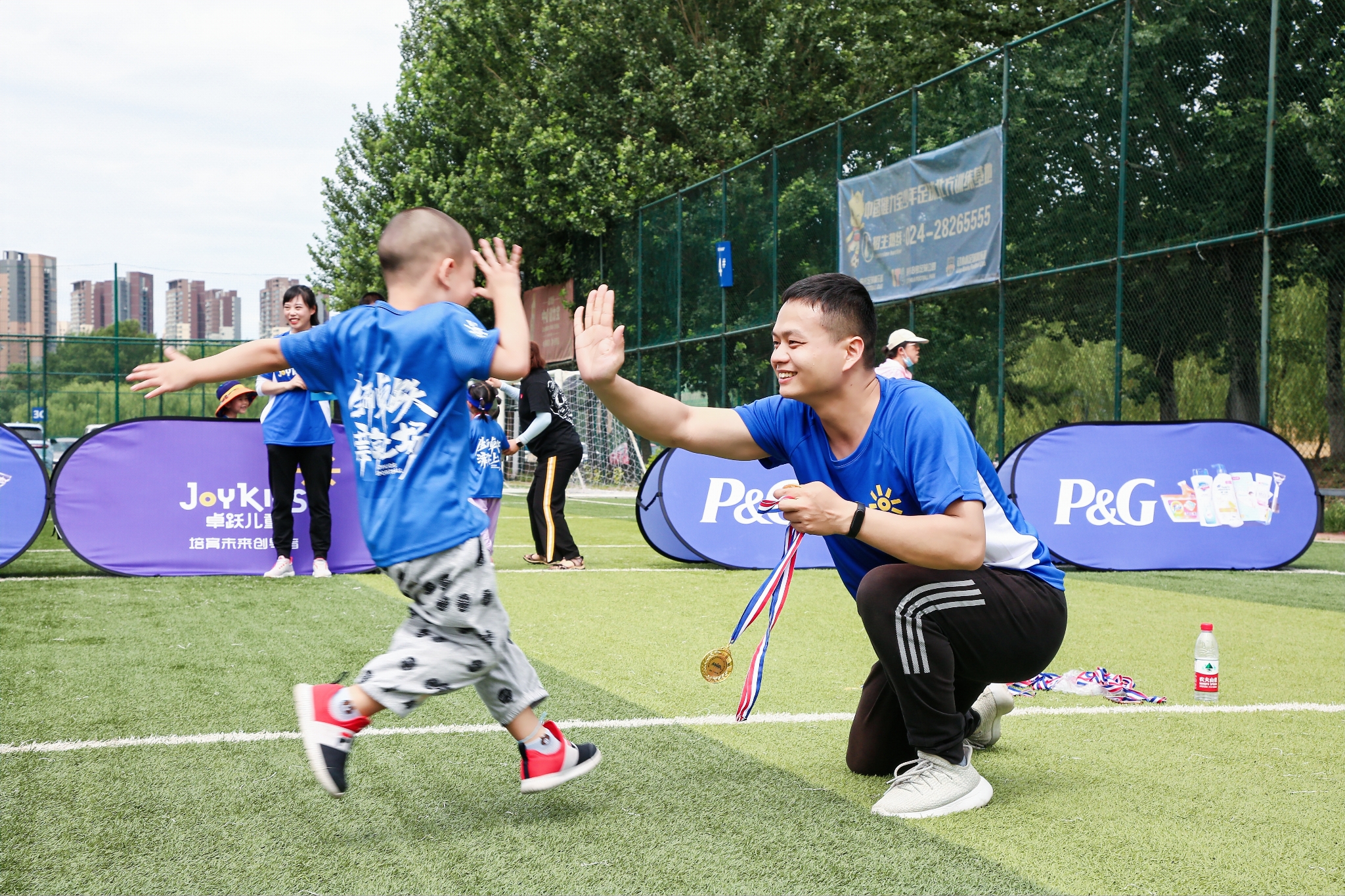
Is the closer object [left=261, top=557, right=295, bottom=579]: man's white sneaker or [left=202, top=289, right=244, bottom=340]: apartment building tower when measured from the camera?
[left=261, top=557, right=295, bottom=579]: man's white sneaker

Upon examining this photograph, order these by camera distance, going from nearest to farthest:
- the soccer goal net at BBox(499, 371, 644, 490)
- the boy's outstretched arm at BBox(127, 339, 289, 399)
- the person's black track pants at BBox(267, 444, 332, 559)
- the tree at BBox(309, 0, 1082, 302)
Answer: the boy's outstretched arm at BBox(127, 339, 289, 399) < the person's black track pants at BBox(267, 444, 332, 559) < the soccer goal net at BBox(499, 371, 644, 490) < the tree at BBox(309, 0, 1082, 302)

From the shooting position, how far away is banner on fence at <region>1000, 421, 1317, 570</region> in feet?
30.1

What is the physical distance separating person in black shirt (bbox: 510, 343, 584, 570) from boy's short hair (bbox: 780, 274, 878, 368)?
606 centimetres

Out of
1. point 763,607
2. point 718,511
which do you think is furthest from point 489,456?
point 763,607

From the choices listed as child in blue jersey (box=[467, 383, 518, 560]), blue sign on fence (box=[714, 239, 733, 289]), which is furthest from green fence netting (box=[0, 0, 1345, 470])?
child in blue jersey (box=[467, 383, 518, 560])

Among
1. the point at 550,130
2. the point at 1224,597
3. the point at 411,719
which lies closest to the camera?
the point at 411,719

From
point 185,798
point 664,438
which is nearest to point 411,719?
point 185,798

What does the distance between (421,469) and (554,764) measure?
860 millimetres

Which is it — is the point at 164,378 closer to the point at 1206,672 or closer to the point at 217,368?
the point at 217,368

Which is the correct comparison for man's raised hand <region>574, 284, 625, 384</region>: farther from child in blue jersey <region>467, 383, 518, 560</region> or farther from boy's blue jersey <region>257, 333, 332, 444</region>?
boy's blue jersey <region>257, 333, 332, 444</region>

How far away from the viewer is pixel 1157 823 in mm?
3010

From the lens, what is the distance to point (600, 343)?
2.90 m

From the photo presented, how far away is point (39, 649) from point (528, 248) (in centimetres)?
2437

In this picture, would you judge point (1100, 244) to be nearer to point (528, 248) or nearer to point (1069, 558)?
point (1069, 558)
